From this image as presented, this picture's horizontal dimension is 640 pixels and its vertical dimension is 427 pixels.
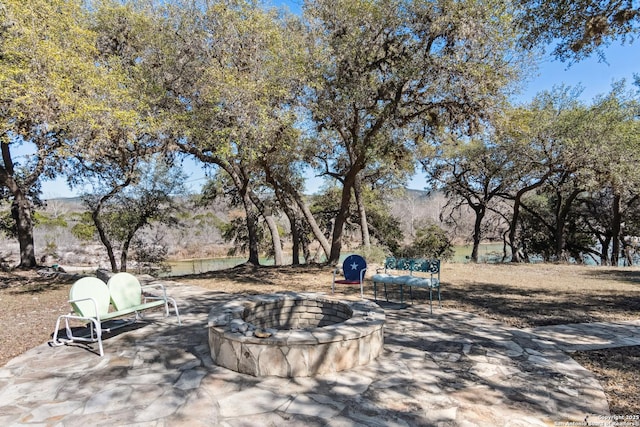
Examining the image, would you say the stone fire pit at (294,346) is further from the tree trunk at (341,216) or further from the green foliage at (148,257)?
the green foliage at (148,257)

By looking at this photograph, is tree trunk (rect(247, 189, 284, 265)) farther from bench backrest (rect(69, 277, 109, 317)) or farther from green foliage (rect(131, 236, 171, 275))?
bench backrest (rect(69, 277, 109, 317))

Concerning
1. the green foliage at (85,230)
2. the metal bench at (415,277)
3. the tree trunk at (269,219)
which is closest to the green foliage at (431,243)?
the tree trunk at (269,219)

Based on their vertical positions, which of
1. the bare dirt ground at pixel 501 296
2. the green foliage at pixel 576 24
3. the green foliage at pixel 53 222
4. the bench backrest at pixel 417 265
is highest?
the green foliage at pixel 576 24

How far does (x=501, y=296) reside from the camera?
713 centimetres

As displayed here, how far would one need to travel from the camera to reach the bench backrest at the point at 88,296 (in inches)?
165

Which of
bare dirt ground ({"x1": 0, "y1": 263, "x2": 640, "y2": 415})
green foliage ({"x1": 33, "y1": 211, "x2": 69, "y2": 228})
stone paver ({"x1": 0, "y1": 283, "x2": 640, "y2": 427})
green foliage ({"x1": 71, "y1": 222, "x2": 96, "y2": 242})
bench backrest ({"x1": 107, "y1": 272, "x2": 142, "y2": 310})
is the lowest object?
stone paver ({"x1": 0, "y1": 283, "x2": 640, "y2": 427})

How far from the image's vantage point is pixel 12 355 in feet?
13.5

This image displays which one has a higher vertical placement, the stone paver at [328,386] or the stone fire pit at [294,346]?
the stone fire pit at [294,346]

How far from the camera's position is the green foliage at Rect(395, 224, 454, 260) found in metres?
18.4

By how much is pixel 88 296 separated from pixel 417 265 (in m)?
4.81

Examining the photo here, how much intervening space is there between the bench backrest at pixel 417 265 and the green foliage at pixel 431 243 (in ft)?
38.9

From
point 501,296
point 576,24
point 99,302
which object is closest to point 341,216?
point 501,296

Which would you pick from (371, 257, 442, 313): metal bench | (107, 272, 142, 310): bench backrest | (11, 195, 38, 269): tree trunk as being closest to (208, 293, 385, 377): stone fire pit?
(107, 272, 142, 310): bench backrest

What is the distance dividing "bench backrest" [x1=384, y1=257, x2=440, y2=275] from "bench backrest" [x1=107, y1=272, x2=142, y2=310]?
4.09m
